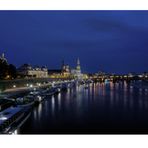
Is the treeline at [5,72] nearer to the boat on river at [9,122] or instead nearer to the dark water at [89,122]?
the dark water at [89,122]

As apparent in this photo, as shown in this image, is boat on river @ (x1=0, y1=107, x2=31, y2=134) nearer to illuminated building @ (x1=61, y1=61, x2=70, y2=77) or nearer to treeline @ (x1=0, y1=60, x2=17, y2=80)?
treeline @ (x1=0, y1=60, x2=17, y2=80)

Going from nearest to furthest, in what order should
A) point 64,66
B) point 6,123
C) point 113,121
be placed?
point 6,123 → point 113,121 → point 64,66

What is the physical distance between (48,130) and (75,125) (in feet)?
2.26

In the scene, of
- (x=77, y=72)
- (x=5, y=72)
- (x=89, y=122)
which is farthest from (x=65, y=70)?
(x=89, y=122)

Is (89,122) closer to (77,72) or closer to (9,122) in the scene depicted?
(9,122)

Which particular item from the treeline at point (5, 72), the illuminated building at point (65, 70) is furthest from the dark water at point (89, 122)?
the illuminated building at point (65, 70)

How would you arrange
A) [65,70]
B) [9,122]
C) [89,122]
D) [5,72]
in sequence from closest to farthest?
[9,122] < [89,122] < [5,72] < [65,70]

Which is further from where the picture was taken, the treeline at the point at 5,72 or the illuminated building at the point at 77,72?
the illuminated building at the point at 77,72

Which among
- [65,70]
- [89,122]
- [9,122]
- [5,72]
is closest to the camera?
[9,122]
